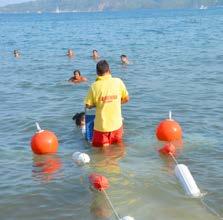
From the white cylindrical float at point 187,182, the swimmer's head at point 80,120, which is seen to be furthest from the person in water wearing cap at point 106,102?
the swimmer's head at point 80,120

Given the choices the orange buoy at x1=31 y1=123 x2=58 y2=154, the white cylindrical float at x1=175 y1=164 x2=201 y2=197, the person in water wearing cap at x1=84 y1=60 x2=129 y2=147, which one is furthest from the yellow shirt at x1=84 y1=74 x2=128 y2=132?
the white cylindrical float at x1=175 y1=164 x2=201 y2=197

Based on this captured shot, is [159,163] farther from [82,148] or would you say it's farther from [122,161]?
[82,148]

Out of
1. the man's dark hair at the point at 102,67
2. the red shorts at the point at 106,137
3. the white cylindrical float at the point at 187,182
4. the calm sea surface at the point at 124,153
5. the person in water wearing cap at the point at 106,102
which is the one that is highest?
the man's dark hair at the point at 102,67

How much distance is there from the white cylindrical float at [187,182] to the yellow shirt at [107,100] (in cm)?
194

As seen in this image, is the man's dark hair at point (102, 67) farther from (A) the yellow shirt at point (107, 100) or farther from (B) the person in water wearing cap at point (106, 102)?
(A) the yellow shirt at point (107, 100)

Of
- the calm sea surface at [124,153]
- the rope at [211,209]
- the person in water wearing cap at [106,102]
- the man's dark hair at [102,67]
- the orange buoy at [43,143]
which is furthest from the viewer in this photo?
the orange buoy at [43,143]

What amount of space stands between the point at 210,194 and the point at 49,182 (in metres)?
2.83

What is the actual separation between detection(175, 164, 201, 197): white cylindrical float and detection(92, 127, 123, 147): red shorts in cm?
198

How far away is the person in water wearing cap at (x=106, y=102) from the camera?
31.6 ft

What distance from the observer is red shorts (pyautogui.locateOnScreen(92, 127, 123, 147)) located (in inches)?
398

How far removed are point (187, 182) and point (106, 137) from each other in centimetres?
247

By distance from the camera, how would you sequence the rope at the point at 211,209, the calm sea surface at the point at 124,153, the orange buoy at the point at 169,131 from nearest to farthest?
1. the rope at the point at 211,209
2. the calm sea surface at the point at 124,153
3. the orange buoy at the point at 169,131

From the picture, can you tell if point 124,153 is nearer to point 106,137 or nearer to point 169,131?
point 106,137

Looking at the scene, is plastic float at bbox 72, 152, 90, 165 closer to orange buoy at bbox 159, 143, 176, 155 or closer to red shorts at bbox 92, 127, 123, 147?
red shorts at bbox 92, 127, 123, 147
